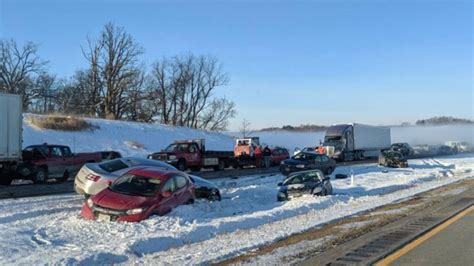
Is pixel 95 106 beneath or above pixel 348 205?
above

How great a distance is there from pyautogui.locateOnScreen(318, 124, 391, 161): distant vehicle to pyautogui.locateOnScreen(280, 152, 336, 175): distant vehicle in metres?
17.7

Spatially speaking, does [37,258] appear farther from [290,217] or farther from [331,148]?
[331,148]

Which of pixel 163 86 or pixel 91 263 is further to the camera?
pixel 163 86

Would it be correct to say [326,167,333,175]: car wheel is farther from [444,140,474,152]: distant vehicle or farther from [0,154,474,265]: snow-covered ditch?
[444,140,474,152]: distant vehicle

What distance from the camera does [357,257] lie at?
8312 mm

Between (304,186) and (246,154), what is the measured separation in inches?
862

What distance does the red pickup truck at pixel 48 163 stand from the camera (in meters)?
24.3

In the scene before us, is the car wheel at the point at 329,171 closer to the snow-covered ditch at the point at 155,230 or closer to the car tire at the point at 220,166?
the car tire at the point at 220,166

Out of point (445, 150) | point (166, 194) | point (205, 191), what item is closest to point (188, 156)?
point (205, 191)

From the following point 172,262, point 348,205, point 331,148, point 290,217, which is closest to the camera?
point 172,262

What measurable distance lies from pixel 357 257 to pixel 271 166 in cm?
3577

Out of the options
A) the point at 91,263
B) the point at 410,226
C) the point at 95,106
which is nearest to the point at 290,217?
the point at 410,226

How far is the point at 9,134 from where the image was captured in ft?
76.0

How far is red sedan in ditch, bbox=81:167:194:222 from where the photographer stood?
13.1 metres
